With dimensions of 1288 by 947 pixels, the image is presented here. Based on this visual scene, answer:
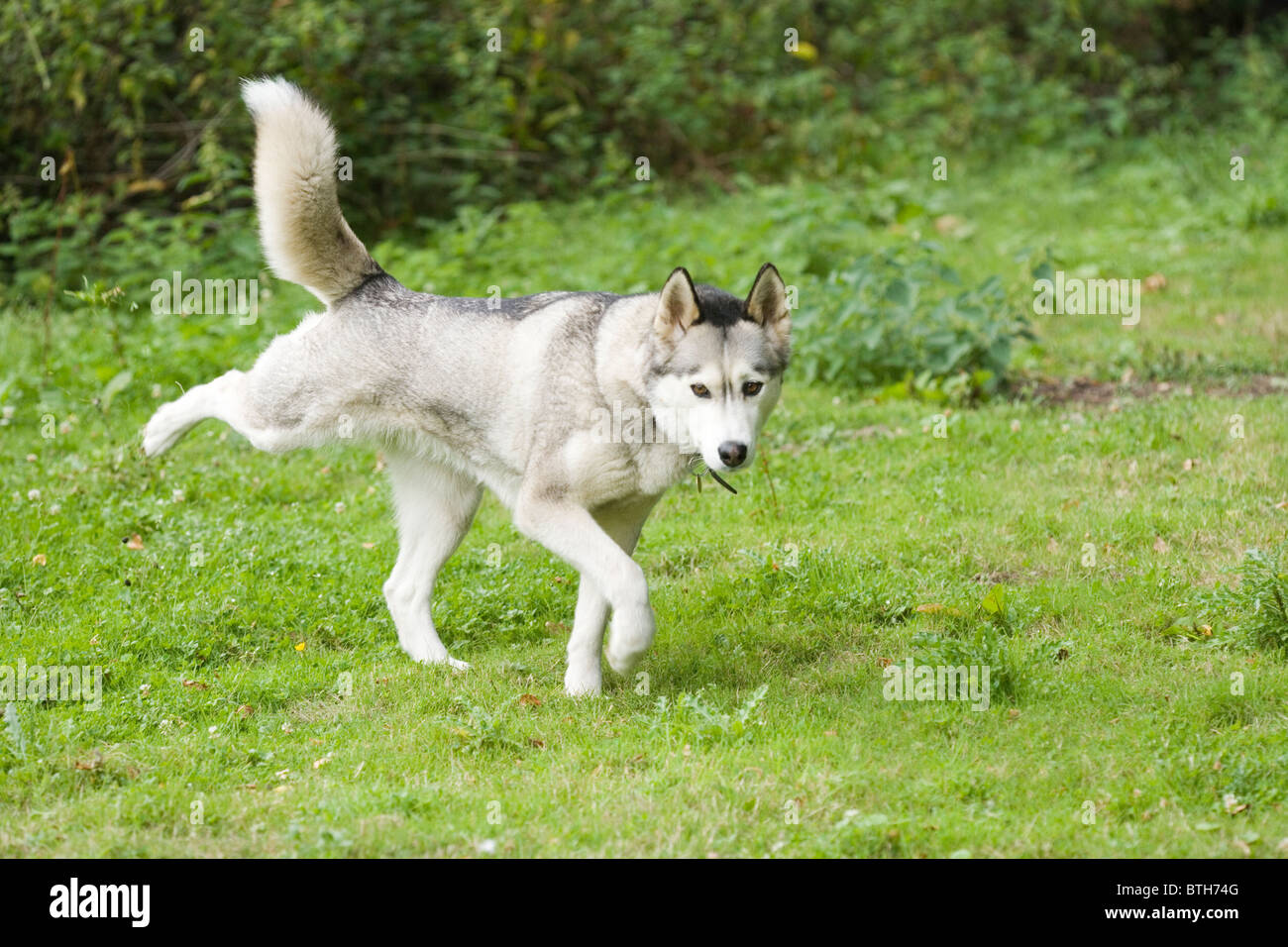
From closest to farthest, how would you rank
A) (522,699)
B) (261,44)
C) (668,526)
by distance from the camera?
(522,699) < (668,526) < (261,44)

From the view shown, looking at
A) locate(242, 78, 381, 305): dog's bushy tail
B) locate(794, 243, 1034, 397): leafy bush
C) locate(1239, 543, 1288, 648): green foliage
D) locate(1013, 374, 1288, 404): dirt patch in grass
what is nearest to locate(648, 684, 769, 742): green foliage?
locate(1239, 543, 1288, 648): green foliage

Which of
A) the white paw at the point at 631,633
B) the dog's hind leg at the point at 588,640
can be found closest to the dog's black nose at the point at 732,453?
the white paw at the point at 631,633

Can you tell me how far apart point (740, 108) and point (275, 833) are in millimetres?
12491

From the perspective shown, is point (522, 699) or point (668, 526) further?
point (668, 526)

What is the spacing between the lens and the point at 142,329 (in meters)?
9.74

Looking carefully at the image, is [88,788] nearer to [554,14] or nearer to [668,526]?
[668,526]

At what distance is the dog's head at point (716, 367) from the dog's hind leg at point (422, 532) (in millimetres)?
1294

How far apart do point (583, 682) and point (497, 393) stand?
1.21 metres

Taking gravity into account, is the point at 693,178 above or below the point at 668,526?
above

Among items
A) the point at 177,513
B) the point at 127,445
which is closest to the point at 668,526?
the point at 177,513

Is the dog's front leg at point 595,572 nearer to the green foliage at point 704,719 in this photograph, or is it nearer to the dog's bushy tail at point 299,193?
the green foliage at point 704,719

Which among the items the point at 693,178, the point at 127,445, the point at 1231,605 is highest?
the point at 693,178

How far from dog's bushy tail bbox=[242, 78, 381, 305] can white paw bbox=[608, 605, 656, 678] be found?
2.03m

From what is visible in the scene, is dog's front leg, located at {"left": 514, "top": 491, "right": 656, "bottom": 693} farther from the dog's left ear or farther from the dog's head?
the dog's left ear
